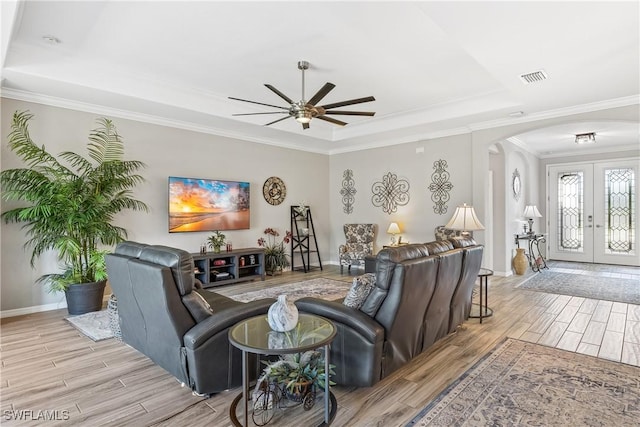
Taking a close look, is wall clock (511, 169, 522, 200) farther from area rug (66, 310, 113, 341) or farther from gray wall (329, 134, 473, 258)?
area rug (66, 310, 113, 341)

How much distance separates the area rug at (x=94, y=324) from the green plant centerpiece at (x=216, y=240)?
1.99 meters

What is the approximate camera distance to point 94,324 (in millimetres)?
3986

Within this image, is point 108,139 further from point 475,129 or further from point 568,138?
point 568,138

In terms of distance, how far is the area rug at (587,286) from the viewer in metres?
5.36

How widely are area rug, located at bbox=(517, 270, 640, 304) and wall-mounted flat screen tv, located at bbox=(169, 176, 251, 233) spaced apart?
5173 millimetres

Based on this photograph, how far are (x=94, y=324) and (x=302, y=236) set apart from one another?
451cm

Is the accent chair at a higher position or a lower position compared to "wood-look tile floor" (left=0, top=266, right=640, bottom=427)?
higher

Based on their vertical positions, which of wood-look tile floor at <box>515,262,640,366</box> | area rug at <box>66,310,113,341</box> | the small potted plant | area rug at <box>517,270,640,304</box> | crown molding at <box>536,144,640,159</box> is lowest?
wood-look tile floor at <box>515,262,640,366</box>

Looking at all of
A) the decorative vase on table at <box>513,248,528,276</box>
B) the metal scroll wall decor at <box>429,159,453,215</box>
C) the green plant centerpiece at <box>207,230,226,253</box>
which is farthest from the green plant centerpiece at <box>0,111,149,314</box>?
the decorative vase on table at <box>513,248,528,276</box>

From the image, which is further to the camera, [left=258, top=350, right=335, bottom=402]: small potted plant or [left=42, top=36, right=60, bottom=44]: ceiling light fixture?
[left=42, top=36, right=60, bottom=44]: ceiling light fixture

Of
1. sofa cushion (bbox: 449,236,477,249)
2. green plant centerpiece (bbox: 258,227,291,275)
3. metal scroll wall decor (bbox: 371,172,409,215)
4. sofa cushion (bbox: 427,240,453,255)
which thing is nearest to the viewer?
sofa cushion (bbox: 427,240,453,255)

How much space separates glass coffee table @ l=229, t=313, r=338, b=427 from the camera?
1.95 m

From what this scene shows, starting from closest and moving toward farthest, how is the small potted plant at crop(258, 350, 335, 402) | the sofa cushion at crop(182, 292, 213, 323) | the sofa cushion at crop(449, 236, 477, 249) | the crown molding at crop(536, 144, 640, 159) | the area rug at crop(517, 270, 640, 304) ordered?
the small potted plant at crop(258, 350, 335, 402) → the sofa cushion at crop(182, 292, 213, 323) → the sofa cushion at crop(449, 236, 477, 249) → the area rug at crop(517, 270, 640, 304) → the crown molding at crop(536, 144, 640, 159)

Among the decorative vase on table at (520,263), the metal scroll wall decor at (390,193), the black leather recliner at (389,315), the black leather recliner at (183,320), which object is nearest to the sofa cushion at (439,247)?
the black leather recliner at (389,315)
